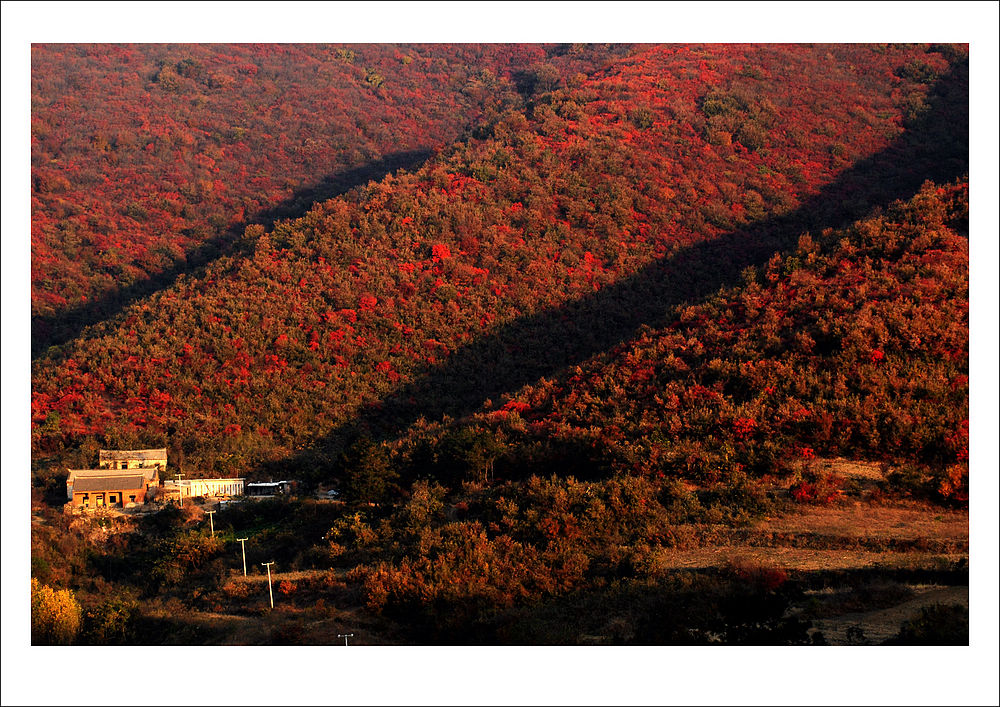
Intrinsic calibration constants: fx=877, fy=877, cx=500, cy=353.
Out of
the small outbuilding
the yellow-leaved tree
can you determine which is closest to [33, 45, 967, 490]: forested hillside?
the small outbuilding

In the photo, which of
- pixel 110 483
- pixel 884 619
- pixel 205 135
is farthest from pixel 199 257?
pixel 884 619

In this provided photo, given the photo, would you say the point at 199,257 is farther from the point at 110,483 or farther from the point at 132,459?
the point at 110,483

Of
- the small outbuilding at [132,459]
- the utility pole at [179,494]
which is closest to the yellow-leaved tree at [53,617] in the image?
the utility pole at [179,494]

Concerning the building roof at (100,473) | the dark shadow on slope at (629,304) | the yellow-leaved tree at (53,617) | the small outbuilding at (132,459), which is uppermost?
the dark shadow on slope at (629,304)

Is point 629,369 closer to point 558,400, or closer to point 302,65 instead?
point 558,400

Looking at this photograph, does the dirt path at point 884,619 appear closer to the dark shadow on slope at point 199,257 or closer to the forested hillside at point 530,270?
the forested hillside at point 530,270

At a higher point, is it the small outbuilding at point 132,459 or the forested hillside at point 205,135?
the forested hillside at point 205,135
